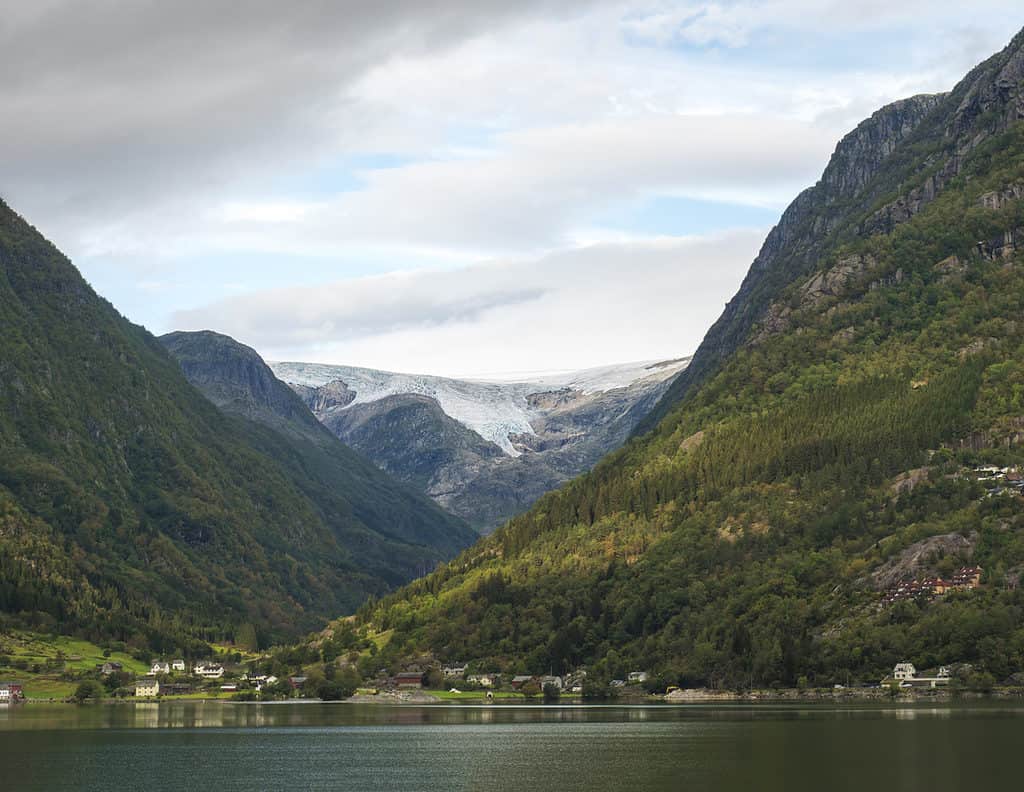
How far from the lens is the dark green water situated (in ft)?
379

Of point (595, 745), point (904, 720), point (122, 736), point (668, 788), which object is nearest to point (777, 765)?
point (668, 788)

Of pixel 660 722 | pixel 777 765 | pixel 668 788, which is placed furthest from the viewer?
pixel 660 722

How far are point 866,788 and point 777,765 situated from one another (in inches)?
657

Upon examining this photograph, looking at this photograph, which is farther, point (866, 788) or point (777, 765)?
point (777, 765)

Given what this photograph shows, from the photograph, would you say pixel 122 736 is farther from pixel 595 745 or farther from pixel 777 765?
pixel 777 765

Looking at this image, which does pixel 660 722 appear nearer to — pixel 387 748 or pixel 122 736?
pixel 387 748

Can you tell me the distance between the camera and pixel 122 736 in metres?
174

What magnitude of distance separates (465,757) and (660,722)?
1854 inches

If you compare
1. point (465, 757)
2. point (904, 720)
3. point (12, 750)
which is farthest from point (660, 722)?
point (12, 750)

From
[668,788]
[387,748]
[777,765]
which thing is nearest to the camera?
[668,788]

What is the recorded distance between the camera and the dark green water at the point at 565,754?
116 m

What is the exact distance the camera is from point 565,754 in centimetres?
14212

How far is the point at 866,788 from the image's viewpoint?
105m

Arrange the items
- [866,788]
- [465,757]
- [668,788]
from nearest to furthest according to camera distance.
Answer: [866,788], [668,788], [465,757]
